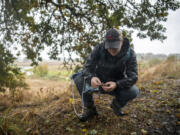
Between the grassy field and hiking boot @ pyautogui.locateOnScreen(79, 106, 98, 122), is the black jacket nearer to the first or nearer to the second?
the grassy field

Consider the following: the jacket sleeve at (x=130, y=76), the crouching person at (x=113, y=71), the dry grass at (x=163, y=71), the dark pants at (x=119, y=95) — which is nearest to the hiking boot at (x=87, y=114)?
the crouching person at (x=113, y=71)

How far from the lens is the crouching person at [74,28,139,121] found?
247 cm

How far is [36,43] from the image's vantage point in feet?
16.2

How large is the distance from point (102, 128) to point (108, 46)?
1475 mm

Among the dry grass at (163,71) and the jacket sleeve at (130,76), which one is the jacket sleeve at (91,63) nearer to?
the jacket sleeve at (130,76)

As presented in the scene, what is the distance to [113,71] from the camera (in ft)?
8.90

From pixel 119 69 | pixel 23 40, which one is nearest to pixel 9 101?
pixel 23 40

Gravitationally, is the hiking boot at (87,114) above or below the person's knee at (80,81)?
below

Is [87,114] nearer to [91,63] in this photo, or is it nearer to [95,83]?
[95,83]

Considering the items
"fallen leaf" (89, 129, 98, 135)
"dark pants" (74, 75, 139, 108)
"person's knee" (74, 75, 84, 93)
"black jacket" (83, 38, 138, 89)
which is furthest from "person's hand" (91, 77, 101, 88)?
"fallen leaf" (89, 129, 98, 135)

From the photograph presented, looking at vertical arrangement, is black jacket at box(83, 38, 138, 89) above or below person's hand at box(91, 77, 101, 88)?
above

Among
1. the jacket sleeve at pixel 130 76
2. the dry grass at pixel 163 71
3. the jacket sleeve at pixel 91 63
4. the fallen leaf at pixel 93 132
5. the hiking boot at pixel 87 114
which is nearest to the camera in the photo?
the jacket sleeve at pixel 130 76

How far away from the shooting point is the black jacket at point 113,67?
2506 millimetres

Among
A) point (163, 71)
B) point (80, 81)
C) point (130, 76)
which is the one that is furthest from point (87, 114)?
point (163, 71)
